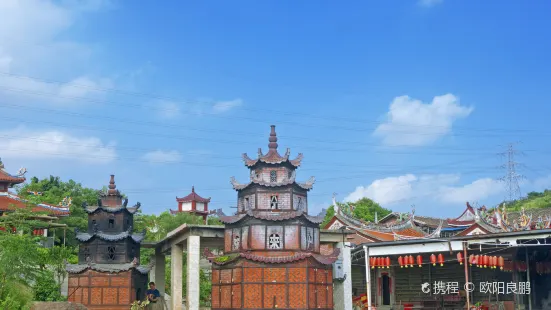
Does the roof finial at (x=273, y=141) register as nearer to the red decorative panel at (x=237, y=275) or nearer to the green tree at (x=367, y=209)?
the red decorative panel at (x=237, y=275)

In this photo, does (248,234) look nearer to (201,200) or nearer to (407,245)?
(407,245)

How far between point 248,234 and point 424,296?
1232 cm

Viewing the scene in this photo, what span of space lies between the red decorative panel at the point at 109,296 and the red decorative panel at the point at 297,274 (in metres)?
11.4

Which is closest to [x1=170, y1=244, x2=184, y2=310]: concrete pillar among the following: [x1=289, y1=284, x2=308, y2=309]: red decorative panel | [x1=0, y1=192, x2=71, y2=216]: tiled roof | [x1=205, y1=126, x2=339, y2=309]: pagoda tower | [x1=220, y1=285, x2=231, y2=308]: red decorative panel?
[x1=205, y1=126, x2=339, y2=309]: pagoda tower

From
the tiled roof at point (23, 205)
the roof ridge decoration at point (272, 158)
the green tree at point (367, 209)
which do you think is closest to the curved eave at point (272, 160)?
the roof ridge decoration at point (272, 158)

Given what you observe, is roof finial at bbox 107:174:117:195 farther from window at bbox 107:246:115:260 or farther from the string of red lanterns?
the string of red lanterns

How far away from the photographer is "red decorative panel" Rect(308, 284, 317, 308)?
90.5ft

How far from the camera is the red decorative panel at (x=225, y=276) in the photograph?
94.4 feet

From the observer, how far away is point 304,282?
27.6m

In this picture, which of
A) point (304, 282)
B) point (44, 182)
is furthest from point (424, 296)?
point (44, 182)

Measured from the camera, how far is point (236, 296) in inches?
1102

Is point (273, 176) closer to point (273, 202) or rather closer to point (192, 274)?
point (273, 202)

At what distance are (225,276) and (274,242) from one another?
110 inches

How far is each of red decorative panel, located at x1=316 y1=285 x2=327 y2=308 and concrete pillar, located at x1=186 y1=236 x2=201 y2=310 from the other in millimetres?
5554
